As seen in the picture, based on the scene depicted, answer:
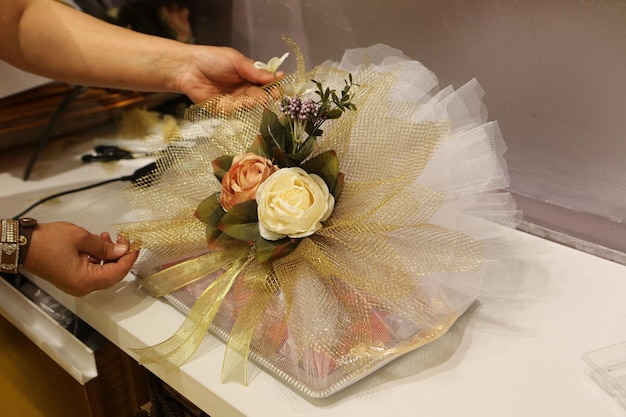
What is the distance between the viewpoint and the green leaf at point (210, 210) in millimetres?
688

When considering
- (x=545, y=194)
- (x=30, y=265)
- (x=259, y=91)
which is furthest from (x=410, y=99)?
(x=30, y=265)

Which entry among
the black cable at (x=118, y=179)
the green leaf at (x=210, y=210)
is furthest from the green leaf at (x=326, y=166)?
the black cable at (x=118, y=179)

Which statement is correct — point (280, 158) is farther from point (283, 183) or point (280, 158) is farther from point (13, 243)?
point (13, 243)

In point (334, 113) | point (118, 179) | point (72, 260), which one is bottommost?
point (72, 260)

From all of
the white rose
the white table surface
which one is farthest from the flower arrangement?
the white table surface

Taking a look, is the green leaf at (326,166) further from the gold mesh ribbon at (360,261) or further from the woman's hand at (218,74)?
the woman's hand at (218,74)

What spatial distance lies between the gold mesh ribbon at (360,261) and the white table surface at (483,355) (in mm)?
28

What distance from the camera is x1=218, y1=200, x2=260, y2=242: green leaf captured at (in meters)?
0.64

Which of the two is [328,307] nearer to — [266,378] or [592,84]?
[266,378]

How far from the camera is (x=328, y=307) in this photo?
24.7 inches

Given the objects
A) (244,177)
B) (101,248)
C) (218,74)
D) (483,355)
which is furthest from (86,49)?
(483,355)

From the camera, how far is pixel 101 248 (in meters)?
0.77

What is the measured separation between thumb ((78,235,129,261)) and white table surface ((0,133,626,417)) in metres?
0.05

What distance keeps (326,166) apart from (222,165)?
13 centimetres
